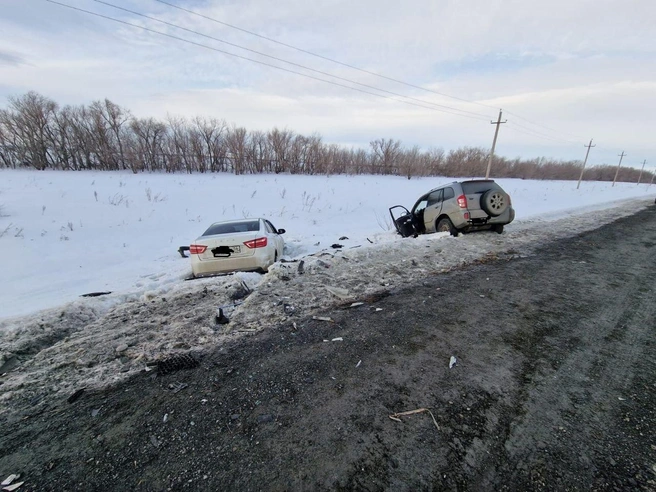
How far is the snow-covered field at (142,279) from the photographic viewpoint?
3320 mm

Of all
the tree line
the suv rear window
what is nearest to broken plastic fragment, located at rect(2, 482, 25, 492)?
the suv rear window

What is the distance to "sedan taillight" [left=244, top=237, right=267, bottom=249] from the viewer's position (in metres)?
6.06

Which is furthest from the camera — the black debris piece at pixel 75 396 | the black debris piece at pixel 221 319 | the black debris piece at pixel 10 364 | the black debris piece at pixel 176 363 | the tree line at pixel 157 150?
the tree line at pixel 157 150

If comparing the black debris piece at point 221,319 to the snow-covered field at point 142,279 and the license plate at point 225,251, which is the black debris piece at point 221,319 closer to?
the snow-covered field at point 142,279

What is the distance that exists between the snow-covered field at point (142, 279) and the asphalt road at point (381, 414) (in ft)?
1.61

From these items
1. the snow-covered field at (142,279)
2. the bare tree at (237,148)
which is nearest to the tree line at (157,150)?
the bare tree at (237,148)

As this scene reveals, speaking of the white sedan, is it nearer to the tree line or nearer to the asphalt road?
the asphalt road

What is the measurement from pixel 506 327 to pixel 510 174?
258 feet

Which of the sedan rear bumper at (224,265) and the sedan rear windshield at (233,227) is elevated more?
the sedan rear windshield at (233,227)

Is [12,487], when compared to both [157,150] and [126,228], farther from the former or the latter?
[157,150]

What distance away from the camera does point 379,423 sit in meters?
2.20

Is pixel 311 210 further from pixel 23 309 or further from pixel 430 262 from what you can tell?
pixel 23 309

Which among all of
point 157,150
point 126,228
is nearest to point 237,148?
point 157,150

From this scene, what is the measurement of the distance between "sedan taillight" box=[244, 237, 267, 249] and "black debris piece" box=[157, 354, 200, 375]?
312 cm
